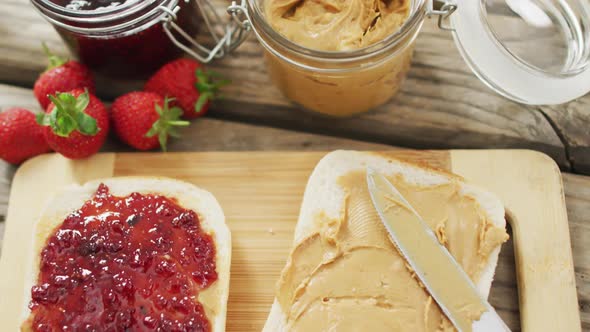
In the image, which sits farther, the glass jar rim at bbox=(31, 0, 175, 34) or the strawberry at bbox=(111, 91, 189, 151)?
the strawberry at bbox=(111, 91, 189, 151)

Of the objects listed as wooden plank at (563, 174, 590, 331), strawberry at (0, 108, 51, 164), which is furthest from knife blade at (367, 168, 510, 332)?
strawberry at (0, 108, 51, 164)

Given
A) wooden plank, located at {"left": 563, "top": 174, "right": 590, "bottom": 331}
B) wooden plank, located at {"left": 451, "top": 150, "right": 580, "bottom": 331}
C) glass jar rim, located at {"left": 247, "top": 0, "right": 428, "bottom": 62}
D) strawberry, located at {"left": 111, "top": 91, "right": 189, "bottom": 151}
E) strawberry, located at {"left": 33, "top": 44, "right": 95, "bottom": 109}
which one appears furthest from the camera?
strawberry, located at {"left": 33, "top": 44, "right": 95, "bottom": 109}

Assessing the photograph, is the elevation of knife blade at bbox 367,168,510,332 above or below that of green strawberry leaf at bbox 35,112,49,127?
below

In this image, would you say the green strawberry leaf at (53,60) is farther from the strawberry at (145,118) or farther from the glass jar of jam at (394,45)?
the glass jar of jam at (394,45)

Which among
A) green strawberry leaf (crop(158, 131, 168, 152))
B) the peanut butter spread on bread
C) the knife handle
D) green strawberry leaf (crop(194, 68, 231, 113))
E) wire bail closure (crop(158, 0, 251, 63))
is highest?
wire bail closure (crop(158, 0, 251, 63))

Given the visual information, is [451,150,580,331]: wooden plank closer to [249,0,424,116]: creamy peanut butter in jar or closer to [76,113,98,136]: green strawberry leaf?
[249,0,424,116]: creamy peanut butter in jar

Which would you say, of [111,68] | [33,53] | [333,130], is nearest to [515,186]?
[333,130]
